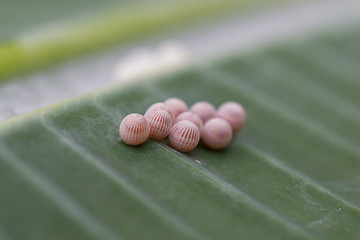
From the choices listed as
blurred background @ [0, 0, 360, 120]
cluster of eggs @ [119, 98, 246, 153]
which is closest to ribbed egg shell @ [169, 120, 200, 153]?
cluster of eggs @ [119, 98, 246, 153]

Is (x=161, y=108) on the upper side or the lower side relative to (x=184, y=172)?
upper

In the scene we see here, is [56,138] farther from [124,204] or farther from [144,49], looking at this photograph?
[144,49]

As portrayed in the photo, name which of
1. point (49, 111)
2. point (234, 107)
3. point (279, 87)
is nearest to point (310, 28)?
point (279, 87)

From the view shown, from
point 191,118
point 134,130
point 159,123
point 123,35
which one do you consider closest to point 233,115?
point 191,118

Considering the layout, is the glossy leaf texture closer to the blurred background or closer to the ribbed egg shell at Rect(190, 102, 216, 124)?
the ribbed egg shell at Rect(190, 102, 216, 124)

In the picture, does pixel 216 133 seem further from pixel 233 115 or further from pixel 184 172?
pixel 184 172

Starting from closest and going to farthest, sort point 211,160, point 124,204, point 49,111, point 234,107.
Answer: point 124,204 < point 49,111 < point 211,160 < point 234,107
